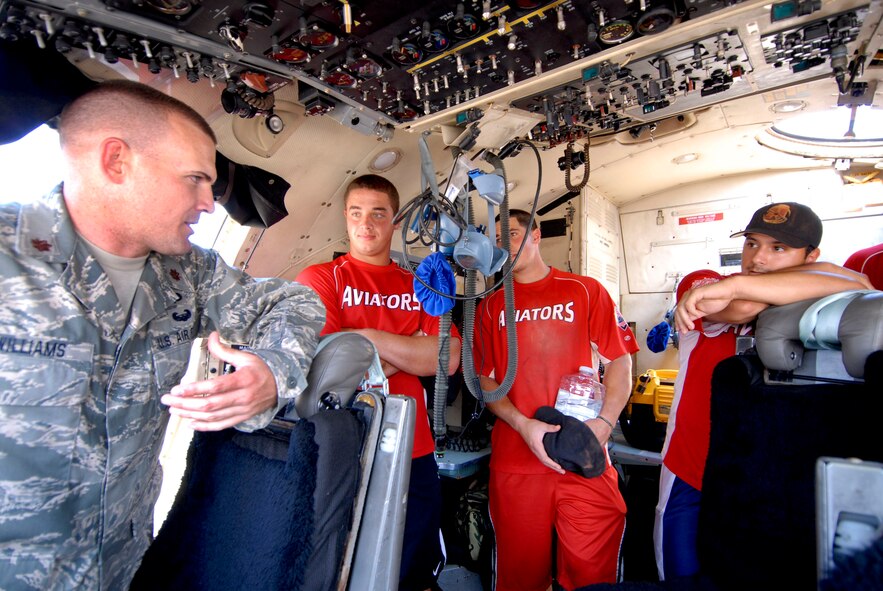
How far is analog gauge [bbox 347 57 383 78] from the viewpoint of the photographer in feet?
6.90

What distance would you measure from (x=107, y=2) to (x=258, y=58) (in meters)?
0.55

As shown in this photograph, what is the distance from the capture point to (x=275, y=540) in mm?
1020

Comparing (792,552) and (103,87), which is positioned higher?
(103,87)

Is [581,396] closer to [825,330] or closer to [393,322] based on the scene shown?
[393,322]

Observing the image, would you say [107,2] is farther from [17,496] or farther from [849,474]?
[849,474]

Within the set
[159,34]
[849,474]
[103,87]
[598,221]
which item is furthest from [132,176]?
[598,221]

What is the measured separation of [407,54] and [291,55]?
0.49 m

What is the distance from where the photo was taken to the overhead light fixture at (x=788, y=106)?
2.99 metres

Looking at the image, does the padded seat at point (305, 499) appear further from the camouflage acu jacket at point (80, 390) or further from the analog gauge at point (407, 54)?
the analog gauge at point (407, 54)

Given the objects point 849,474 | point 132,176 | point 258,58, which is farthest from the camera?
point 258,58

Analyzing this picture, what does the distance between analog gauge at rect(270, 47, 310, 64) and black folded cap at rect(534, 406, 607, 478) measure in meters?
1.97

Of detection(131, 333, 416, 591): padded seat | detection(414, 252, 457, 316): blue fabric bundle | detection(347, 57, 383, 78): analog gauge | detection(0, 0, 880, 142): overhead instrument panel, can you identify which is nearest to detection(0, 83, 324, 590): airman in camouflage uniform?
detection(131, 333, 416, 591): padded seat

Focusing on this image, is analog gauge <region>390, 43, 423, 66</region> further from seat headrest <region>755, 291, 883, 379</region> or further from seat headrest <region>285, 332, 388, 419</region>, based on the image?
seat headrest <region>755, 291, 883, 379</region>

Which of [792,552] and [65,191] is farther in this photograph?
[65,191]
